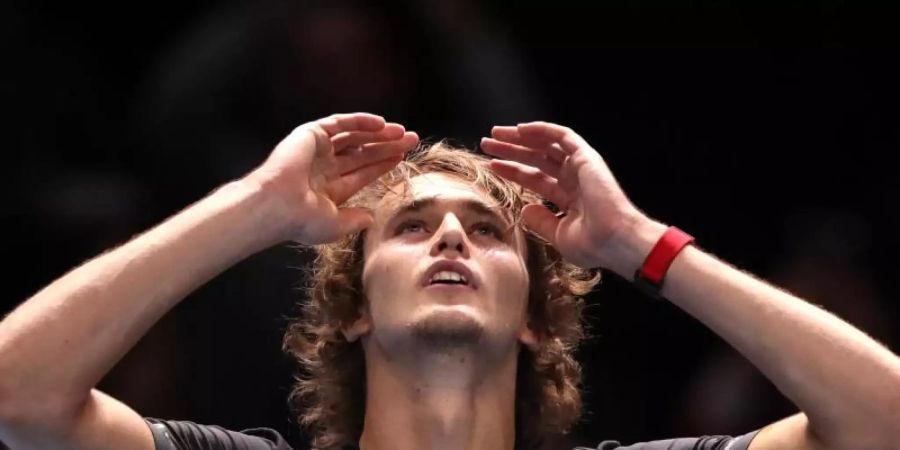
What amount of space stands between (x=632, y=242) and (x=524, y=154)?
308mm

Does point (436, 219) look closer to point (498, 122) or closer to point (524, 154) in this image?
point (524, 154)

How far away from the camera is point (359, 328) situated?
250 cm

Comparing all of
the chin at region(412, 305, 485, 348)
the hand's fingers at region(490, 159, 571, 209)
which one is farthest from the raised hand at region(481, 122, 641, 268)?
the chin at region(412, 305, 485, 348)

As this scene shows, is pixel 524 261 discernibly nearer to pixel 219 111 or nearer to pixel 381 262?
pixel 381 262

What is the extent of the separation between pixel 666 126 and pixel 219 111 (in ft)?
3.58

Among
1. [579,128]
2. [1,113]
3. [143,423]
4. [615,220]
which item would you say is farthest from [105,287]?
[579,128]

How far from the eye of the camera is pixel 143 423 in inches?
83.3

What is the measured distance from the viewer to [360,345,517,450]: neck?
232 centimetres

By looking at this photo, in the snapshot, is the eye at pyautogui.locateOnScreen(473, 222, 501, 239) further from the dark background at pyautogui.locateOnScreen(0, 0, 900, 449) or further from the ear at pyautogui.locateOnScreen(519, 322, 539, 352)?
the dark background at pyautogui.locateOnScreen(0, 0, 900, 449)

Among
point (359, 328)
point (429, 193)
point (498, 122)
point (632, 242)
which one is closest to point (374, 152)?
point (429, 193)

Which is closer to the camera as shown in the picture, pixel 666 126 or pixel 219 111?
pixel 219 111

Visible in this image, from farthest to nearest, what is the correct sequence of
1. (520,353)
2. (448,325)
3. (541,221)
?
(520,353), (541,221), (448,325)

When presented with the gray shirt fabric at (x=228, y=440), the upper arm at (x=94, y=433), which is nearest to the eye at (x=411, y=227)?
the gray shirt fabric at (x=228, y=440)

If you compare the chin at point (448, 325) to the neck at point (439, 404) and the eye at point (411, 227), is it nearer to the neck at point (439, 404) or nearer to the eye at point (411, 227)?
the neck at point (439, 404)
